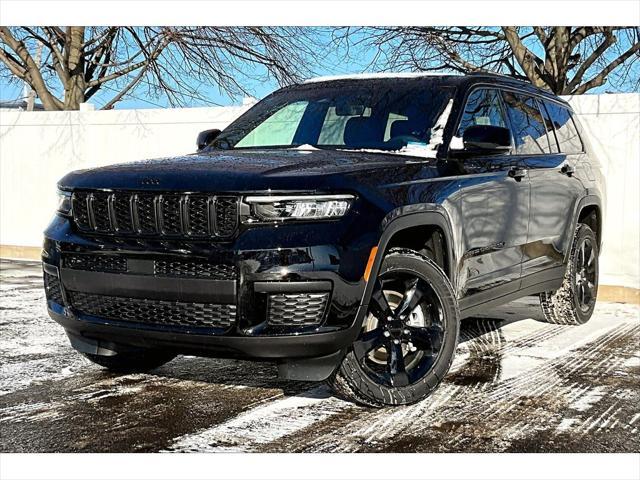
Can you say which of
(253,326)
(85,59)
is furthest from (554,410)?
(85,59)

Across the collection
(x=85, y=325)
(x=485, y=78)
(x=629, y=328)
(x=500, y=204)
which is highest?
(x=485, y=78)

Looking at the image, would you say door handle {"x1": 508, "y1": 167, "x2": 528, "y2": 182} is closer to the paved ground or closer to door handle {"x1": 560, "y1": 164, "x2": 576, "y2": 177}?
door handle {"x1": 560, "y1": 164, "x2": 576, "y2": 177}

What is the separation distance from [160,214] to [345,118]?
1858 millimetres

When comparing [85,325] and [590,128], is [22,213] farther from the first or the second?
[85,325]

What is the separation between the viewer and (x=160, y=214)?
4.17 m

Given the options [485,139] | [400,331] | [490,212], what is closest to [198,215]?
[400,331]

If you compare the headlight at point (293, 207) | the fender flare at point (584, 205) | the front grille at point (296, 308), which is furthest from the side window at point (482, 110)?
the front grille at point (296, 308)

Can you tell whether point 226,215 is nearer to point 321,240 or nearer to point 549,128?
point 321,240

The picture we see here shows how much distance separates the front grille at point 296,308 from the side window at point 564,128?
3.65 meters

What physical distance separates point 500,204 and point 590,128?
418 centimetres

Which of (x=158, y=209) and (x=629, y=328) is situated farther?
(x=629, y=328)

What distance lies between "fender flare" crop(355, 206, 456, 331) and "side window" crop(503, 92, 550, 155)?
1475mm

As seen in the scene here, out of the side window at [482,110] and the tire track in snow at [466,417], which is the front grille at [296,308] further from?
the side window at [482,110]

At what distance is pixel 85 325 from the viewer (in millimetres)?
4434
